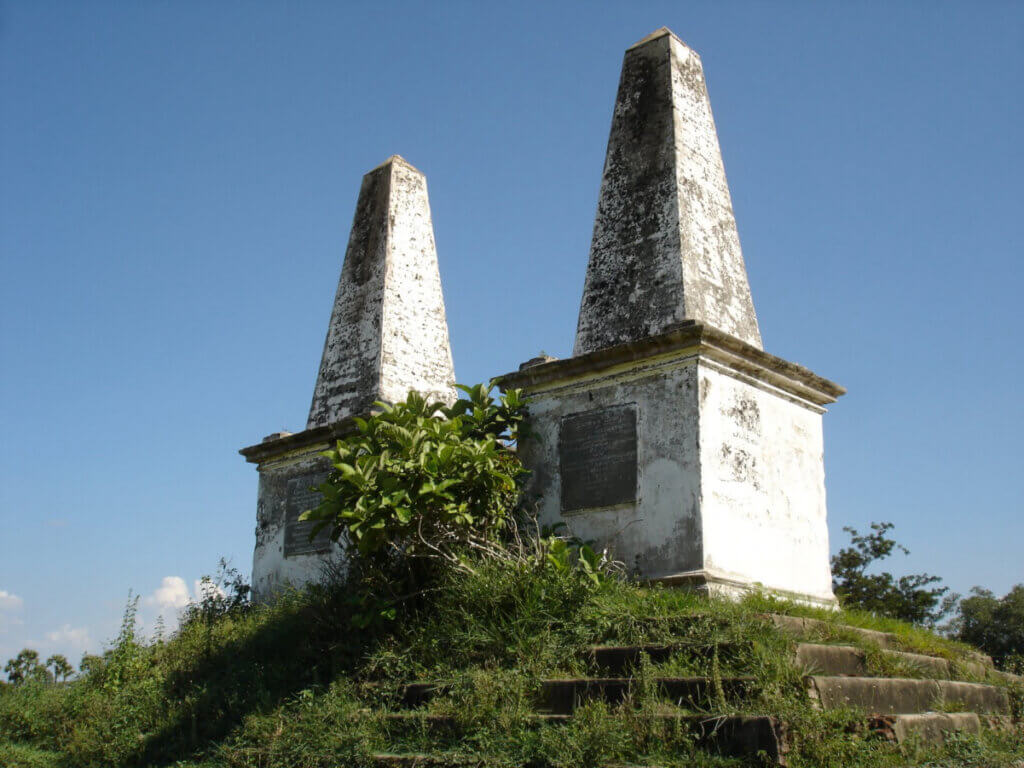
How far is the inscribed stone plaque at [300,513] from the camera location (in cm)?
994

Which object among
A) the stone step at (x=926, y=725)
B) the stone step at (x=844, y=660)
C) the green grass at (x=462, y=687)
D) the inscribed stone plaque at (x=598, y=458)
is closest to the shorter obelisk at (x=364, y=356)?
the green grass at (x=462, y=687)

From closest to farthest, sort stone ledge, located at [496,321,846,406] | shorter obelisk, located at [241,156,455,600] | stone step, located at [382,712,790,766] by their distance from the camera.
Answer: stone step, located at [382,712,790,766] < stone ledge, located at [496,321,846,406] < shorter obelisk, located at [241,156,455,600]

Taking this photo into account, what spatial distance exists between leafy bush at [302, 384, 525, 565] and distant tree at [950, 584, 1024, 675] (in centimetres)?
1575

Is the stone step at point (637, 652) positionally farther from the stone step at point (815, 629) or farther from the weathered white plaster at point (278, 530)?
the weathered white plaster at point (278, 530)

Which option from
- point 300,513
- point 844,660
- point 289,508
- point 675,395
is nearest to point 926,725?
point 844,660

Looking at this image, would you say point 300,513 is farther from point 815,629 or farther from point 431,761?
point 815,629

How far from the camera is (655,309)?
8.20 metres

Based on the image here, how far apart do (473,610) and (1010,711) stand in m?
4.08

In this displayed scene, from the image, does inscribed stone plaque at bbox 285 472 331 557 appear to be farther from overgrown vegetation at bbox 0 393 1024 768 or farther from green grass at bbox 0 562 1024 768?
green grass at bbox 0 562 1024 768

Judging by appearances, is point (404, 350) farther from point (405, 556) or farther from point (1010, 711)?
point (1010, 711)

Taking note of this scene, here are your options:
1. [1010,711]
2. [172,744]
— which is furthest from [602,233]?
[172,744]

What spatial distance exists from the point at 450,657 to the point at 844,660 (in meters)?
2.58

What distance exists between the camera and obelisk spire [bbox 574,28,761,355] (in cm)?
827

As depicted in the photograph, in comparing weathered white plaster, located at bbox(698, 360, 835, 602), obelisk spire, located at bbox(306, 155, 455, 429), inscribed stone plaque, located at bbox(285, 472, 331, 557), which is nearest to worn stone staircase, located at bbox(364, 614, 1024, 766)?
weathered white plaster, located at bbox(698, 360, 835, 602)
